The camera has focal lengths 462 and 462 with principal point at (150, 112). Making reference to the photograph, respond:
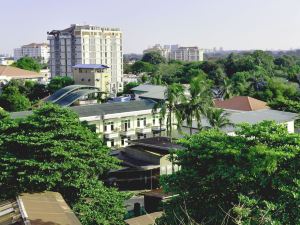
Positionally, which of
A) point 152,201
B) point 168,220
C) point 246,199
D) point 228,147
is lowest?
point 152,201

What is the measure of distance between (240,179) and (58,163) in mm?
7571

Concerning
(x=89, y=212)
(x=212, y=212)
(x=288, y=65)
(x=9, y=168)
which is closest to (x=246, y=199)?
(x=212, y=212)

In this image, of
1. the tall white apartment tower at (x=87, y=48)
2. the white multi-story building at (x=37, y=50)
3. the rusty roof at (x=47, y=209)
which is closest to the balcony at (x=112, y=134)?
the rusty roof at (x=47, y=209)

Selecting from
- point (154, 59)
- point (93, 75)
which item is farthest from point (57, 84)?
point (154, 59)

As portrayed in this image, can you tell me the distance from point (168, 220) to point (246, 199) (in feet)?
8.00

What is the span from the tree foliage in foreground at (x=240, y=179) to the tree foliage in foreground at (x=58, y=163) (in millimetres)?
4565

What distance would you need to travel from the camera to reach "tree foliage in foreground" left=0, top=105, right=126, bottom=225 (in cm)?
1642

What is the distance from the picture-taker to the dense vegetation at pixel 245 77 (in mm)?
48875

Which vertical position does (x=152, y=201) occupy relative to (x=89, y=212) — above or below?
below

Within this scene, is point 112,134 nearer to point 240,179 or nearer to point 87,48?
point 240,179

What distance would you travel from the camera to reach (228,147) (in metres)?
12.6

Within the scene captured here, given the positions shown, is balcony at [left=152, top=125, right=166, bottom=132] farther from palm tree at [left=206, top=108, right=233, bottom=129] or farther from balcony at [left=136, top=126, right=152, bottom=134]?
palm tree at [left=206, top=108, right=233, bottom=129]

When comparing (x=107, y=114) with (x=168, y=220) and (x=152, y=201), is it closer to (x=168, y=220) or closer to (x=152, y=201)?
(x=152, y=201)

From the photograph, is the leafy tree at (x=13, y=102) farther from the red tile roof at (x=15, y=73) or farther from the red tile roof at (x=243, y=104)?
the red tile roof at (x=15, y=73)
